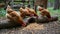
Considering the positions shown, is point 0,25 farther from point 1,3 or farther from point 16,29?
point 1,3

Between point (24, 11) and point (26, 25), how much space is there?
2.31 feet

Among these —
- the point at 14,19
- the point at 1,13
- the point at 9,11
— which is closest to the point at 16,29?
the point at 14,19

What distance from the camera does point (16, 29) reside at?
5.11 m

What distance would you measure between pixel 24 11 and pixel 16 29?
1063mm

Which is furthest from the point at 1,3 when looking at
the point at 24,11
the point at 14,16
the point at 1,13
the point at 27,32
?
the point at 27,32

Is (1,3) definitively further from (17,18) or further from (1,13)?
(17,18)

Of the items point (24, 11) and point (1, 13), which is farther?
point (1, 13)

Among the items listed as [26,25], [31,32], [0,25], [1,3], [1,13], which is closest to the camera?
[31,32]

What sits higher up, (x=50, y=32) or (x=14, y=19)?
(x=14, y=19)

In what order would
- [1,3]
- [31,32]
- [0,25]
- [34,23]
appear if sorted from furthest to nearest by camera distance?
[1,3]
[34,23]
[0,25]
[31,32]

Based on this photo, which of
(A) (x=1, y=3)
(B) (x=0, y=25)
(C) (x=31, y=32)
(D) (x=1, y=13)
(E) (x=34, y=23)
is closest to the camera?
(C) (x=31, y=32)

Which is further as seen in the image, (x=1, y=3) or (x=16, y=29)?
(x=1, y=3)

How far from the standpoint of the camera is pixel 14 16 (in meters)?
5.21

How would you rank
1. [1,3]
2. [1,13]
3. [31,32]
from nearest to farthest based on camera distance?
1. [31,32]
2. [1,13]
3. [1,3]
